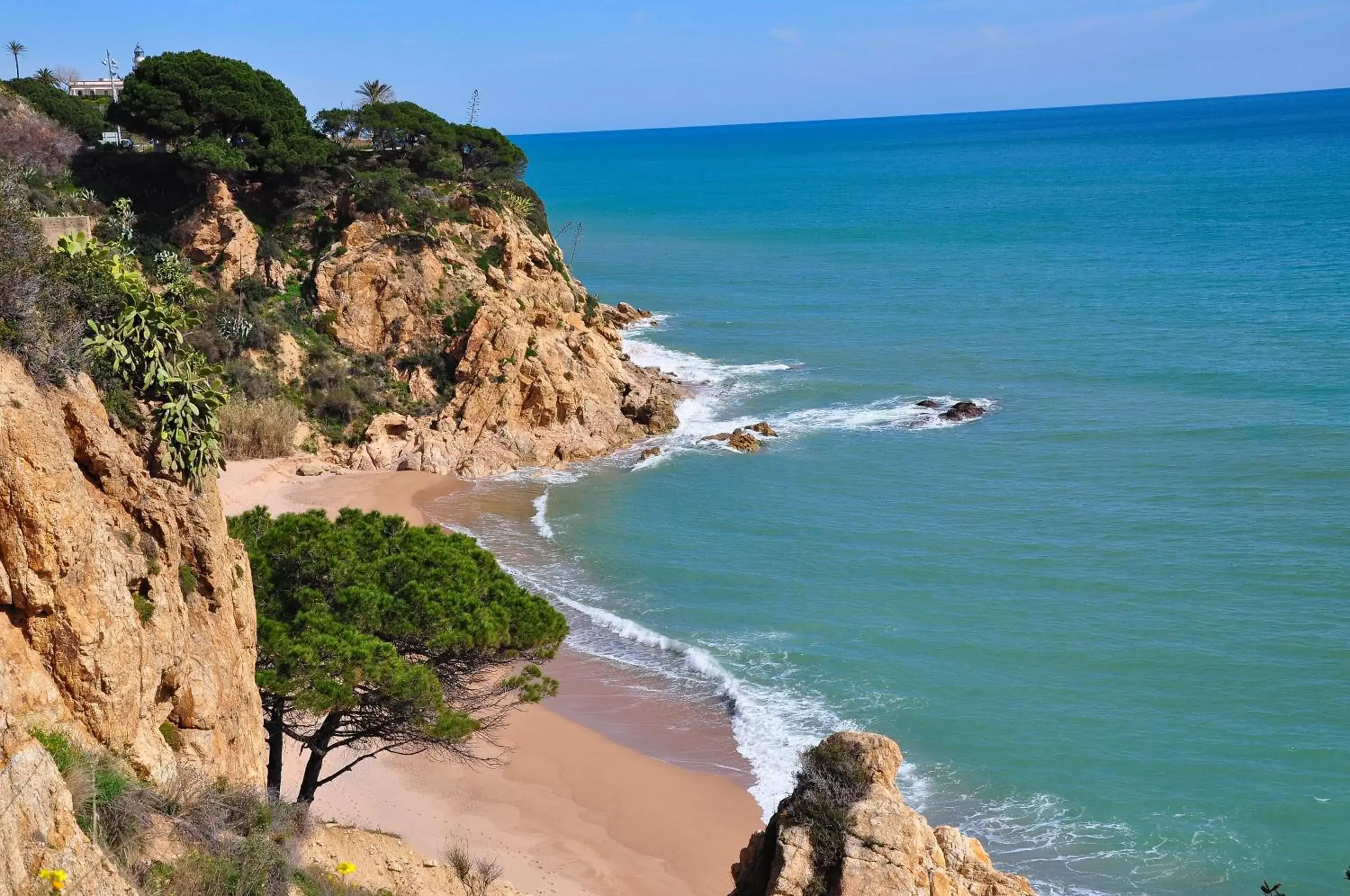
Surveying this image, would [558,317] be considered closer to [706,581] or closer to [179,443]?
[706,581]

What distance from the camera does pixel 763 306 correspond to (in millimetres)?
67312

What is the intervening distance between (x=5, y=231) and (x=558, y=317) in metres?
32.7

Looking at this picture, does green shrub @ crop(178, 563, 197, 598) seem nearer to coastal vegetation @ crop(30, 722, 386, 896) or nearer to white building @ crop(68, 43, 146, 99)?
coastal vegetation @ crop(30, 722, 386, 896)

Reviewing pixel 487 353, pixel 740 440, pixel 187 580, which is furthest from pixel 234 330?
pixel 187 580

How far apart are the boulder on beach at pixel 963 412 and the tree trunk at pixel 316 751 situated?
31012mm

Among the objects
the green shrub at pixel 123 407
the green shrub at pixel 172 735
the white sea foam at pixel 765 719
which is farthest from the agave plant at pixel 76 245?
the white sea foam at pixel 765 719

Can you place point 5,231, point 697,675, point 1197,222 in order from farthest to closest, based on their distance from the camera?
1. point 1197,222
2. point 697,675
3. point 5,231

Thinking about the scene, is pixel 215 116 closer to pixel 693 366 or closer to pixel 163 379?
pixel 693 366

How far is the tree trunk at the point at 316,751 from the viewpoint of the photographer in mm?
15594

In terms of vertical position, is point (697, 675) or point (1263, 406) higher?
point (1263, 406)

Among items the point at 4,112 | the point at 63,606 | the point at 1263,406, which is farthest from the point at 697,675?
the point at 4,112

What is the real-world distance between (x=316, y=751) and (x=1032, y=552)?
65.9 ft

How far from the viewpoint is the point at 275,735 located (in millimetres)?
15734

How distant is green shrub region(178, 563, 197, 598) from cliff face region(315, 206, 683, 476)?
25.2 meters
